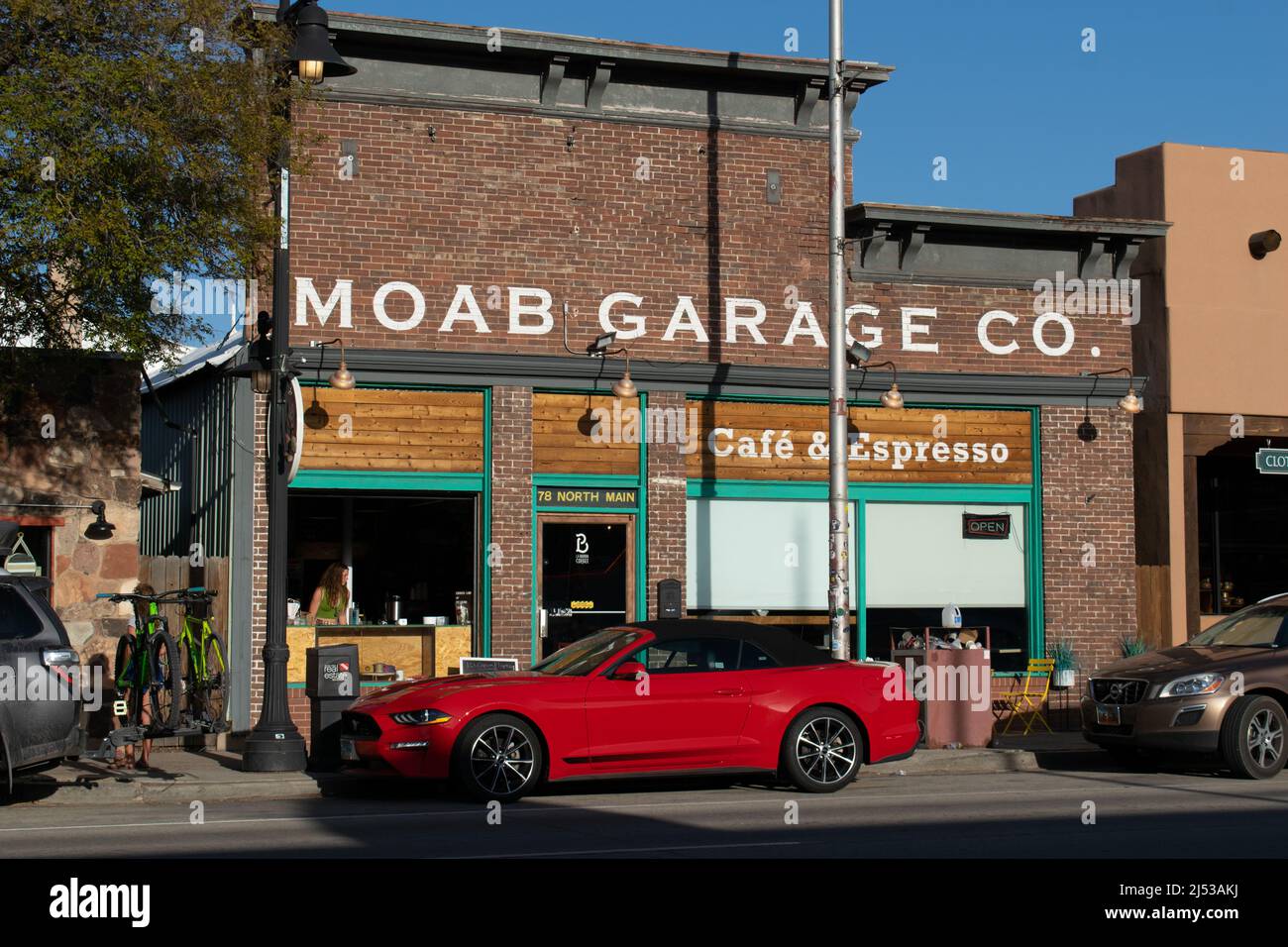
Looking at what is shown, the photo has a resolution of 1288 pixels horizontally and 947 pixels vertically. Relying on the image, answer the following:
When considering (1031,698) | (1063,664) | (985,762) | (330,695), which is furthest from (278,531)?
(1063,664)

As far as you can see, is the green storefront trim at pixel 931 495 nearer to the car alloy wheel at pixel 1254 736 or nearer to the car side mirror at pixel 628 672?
the car alloy wheel at pixel 1254 736

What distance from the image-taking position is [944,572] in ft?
65.4

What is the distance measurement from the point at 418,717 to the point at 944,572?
9.09 meters

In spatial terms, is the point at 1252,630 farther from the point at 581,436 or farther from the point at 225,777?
the point at 225,777

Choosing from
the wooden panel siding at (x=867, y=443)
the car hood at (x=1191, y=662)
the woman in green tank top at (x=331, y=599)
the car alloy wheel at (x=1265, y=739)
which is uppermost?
the wooden panel siding at (x=867, y=443)

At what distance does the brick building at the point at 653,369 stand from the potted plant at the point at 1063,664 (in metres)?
0.15

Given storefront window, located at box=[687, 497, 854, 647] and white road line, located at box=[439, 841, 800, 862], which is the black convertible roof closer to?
white road line, located at box=[439, 841, 800, 862]

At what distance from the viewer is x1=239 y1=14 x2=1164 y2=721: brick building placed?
17844 millimetres

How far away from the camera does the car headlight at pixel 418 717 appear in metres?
12.8

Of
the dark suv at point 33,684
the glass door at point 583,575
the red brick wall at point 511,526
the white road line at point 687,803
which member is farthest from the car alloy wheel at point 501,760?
the glass door at point 583,575

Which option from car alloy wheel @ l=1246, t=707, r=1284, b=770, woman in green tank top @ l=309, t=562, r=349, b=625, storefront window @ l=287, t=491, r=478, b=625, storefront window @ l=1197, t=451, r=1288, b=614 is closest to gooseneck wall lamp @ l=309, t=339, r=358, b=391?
storefront window @ l=287, t=491, r=478, b=625

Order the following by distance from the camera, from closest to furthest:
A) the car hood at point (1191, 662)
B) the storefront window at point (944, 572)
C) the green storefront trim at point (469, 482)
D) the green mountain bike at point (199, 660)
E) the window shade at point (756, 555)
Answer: the green mountain bike at point (199, 660), the car hood at point (1191, 662), the green storefront trim at point (469, 482), the window shade at point (756, 555), the storefront window at point (944, 572)
